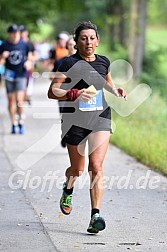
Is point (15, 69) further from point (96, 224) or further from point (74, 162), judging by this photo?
point (96, 224)

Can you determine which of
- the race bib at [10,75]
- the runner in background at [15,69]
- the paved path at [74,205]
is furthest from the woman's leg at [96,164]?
the race bib at [10,75]

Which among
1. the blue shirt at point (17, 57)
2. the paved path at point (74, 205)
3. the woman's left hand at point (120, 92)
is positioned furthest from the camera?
the blue shirt at point (17, 57)

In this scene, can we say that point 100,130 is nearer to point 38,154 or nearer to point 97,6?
point 38,154

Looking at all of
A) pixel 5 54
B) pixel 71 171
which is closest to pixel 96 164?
pixel 71 171

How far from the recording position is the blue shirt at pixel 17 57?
53.7ft

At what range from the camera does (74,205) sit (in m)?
9.24

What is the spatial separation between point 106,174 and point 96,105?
3744 millimetres

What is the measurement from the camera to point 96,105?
7867 mm

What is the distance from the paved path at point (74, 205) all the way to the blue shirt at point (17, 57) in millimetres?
2062

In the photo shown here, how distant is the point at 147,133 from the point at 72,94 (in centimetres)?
687

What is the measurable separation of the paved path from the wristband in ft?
4.10

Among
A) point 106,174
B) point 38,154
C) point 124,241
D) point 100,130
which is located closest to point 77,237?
point 124,241

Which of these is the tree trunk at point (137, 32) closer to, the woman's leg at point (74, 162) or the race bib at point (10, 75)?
the race bib at point (10, 75)

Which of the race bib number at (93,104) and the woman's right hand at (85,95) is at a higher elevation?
the woman's right hand at (85,95)
